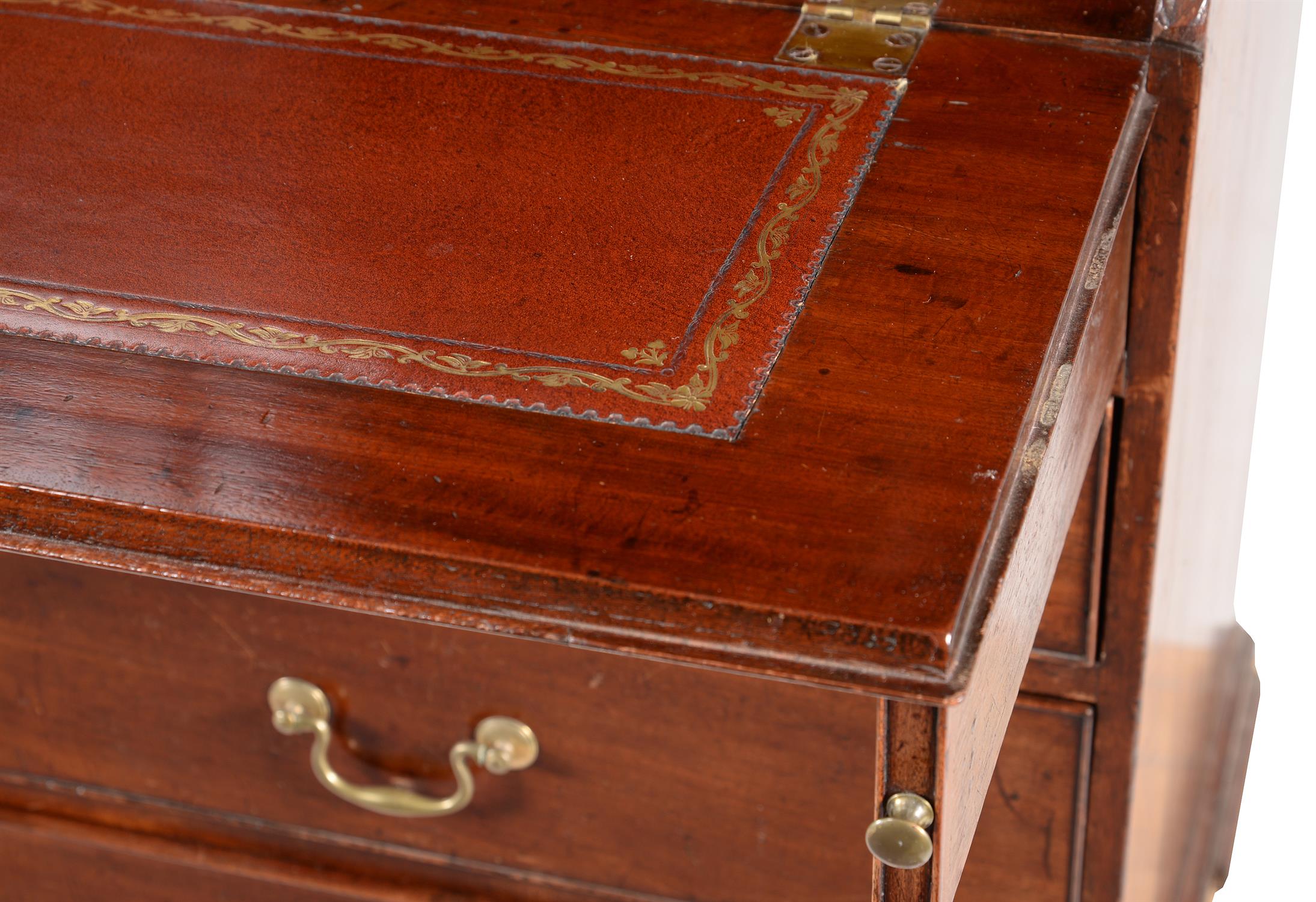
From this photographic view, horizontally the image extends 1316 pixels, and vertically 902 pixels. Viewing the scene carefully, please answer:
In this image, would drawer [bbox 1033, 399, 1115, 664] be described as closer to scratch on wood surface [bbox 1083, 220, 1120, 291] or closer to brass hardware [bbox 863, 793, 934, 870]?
scratch on wood surface [bbox 1083, 220, 1120, 291]

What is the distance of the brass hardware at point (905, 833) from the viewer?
0.56 metres

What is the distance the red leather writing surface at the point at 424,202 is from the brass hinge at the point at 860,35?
0.02m

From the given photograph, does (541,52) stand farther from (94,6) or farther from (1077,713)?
(1077,713)

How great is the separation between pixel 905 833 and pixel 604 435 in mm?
178

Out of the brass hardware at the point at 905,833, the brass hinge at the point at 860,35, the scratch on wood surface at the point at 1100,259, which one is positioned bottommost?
the brass hardware at the point at 905,833

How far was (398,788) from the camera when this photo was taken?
788mm

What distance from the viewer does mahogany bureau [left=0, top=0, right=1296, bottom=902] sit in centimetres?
52

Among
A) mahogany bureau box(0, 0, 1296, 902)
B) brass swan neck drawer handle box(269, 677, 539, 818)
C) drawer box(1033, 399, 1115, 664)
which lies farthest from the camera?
drawer box(1033, 399, 1115, 664)

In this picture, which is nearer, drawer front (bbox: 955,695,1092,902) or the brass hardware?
the brass hardware

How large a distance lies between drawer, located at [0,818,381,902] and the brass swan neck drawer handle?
0.13 meters

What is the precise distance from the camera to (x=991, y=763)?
65cm

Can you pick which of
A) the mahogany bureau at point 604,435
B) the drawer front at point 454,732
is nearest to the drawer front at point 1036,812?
the mahogany bureau at point 604,435

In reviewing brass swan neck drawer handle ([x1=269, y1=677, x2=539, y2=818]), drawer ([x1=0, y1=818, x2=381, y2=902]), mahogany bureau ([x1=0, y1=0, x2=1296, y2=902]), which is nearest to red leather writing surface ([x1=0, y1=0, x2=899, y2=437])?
mahogany bureau ([x1=0, y1=0, x2=1296, y2=902])

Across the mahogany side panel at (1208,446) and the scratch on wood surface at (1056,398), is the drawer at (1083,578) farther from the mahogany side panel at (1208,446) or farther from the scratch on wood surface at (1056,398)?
the scratch on wood surface at (1056,398)
